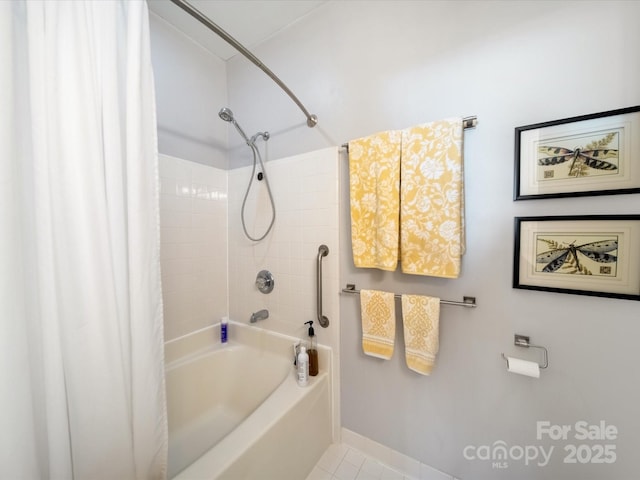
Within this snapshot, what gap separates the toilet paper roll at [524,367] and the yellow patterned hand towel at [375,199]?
551 mm

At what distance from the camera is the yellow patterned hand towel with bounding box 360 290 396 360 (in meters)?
1.12

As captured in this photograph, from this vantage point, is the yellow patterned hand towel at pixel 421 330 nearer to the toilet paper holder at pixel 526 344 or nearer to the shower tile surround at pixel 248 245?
the toilet paper holder at pixel 526 344

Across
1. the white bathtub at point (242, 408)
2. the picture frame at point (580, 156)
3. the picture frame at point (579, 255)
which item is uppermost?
the picture frame at point (580, 156)

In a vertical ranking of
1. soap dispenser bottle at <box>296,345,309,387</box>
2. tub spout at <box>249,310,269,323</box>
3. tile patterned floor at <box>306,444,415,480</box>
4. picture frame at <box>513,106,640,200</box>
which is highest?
picture frame at <box>513,106,640,200</box>

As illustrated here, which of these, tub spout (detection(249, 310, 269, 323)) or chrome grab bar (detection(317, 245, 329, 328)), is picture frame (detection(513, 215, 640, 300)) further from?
tub spout (detection(249, 310, 269, 323))

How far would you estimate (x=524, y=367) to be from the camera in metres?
0.86

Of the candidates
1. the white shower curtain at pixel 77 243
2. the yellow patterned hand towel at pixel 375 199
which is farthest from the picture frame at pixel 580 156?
the white shower curtain at pixel 77 243

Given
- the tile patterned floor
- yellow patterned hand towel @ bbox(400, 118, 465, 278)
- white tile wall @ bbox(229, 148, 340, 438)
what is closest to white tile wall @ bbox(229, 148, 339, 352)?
white tile wall @ bbox(229, 148, 340, 438)

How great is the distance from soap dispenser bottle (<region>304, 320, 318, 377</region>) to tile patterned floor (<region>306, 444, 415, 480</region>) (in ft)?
1.42

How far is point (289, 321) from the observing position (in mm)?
1458

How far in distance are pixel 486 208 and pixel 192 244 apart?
1.67 metres

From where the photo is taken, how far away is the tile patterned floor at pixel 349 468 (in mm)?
1147

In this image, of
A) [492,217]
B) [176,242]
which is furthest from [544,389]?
[176,242]

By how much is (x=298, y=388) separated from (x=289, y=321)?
381 millimetres
